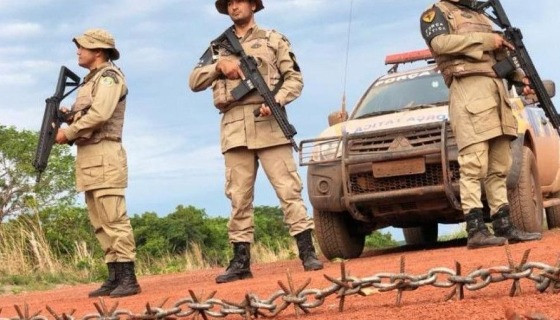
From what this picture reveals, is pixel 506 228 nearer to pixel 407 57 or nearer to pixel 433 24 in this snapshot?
pixel 433 24

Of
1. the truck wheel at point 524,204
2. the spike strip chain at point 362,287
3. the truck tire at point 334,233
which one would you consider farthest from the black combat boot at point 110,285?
the spike strip chain at point 362,287

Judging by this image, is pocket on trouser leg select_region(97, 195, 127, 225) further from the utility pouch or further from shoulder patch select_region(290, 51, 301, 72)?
the utility pouch

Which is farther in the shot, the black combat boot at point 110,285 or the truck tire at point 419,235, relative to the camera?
the truck tire at point 419,235

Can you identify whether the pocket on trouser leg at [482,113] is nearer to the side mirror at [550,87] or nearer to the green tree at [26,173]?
the side mirror at [550,87]

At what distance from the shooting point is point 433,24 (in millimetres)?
8500

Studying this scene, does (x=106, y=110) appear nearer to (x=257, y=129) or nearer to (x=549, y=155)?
(x=257, y=129)

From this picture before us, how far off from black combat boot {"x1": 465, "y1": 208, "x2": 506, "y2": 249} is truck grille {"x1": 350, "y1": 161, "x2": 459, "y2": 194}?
816mm

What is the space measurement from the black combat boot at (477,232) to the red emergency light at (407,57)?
167 inches

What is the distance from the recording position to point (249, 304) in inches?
173

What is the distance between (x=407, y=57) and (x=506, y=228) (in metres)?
4.23

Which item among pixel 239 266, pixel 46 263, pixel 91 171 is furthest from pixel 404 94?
pixel 46 263

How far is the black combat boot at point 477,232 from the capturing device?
8.40 meters

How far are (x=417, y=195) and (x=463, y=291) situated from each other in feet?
15.7

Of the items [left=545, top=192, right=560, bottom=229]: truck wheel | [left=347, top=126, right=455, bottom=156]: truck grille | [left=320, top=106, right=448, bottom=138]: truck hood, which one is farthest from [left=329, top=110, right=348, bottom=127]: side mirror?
[left=545, top=192, right=560, bottom=229]: truck wheel
